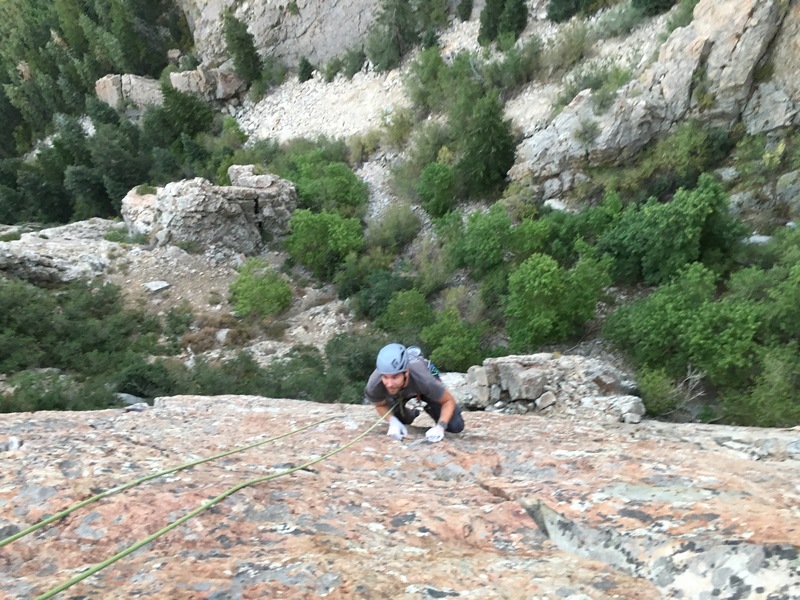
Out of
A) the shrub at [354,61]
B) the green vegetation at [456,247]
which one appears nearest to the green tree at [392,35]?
the green vegetation at [456,247]

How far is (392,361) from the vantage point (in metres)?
4.06

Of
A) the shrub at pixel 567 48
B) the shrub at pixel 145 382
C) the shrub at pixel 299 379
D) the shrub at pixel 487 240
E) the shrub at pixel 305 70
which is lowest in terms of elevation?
the shrub at pixel 299 379

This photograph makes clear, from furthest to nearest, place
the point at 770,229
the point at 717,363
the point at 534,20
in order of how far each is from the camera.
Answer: the point at 534,20 → the point at 770,229 → the point at 717,363

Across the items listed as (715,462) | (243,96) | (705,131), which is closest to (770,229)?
(705,131)

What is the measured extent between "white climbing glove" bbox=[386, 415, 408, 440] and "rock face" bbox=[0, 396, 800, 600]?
9.8 inches

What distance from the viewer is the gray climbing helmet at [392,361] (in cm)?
406

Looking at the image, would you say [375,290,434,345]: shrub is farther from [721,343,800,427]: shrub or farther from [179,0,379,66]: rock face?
[179,0,379,66]: rock face

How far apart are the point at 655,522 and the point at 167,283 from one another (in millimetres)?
17856

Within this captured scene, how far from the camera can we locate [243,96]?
2994 centimetres

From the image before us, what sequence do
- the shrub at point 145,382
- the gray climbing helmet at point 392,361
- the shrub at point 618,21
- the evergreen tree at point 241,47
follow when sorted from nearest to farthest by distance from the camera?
the gray climbing helmet at point 392,361, the shrub at point 145,382, the shrub at point 618,21, the evergreen tree at point 241,47

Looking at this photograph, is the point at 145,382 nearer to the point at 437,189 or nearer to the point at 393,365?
the point at 393,365

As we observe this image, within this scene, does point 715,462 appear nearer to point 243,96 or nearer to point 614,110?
point 614,110

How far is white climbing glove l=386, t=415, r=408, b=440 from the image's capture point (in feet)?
15.6

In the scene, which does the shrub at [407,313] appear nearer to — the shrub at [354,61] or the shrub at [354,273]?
the shrub at [354,273]
